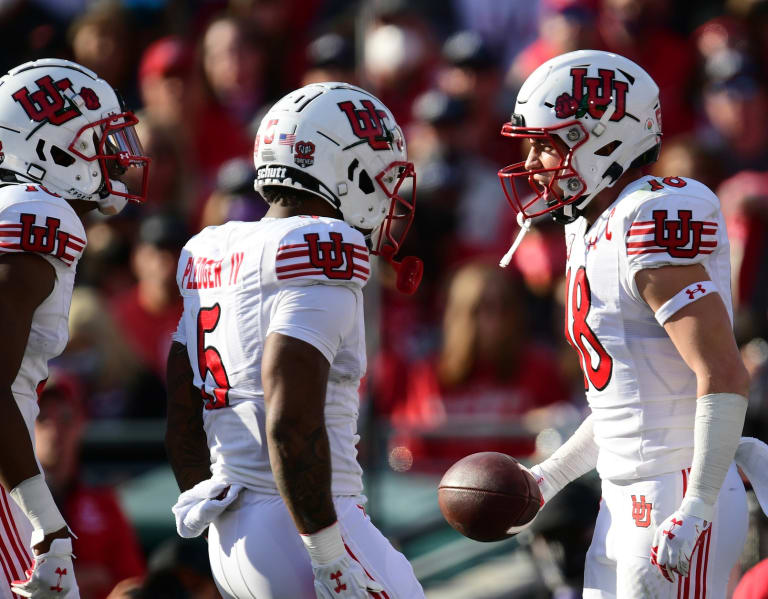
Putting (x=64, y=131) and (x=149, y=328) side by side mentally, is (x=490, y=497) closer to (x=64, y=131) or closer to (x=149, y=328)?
(x=64, y=131)

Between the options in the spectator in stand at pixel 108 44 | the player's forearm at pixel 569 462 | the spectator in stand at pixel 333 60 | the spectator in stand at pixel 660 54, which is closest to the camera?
the player's forearm at pixel 569 462

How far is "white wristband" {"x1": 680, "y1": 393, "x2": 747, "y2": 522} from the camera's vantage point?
3.77 meters

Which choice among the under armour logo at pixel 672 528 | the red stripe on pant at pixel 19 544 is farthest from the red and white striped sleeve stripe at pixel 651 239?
the red stripe on pant at pixel 19 544

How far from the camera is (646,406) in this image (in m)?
4.00

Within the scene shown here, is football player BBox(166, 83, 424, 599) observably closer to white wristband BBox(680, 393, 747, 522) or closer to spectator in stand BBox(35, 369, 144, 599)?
white wristband BBox(680, 393, 747, 522)

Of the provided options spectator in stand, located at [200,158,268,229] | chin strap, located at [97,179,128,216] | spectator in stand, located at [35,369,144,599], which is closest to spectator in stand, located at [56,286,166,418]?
spectator in stand, located at [200,158,268,229]

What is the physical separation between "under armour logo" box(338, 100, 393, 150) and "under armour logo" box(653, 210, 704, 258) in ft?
2.88

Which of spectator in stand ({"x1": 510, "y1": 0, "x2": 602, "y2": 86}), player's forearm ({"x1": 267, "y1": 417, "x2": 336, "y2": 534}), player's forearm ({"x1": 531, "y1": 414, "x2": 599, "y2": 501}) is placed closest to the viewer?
player's forearm ({"x1": 267, "y1": 417, "x2": 336, "y2": 534})

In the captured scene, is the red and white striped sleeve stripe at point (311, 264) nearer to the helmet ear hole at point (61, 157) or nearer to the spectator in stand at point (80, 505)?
the helmet ear hole at point (61, 157)

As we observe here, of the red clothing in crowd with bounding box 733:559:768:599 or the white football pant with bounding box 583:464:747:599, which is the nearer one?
the white football pant with bounding box 583:464:747:599

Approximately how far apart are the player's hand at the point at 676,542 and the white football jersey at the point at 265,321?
0.88 m

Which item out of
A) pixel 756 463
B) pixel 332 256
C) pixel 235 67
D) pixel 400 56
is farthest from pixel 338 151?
pixel 235 67

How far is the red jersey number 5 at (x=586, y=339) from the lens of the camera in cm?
408

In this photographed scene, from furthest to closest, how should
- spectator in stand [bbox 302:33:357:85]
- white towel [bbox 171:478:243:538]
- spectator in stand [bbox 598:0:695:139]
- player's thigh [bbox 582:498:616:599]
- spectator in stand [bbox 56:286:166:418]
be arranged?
spectator in stand [bbox 302:33:357:85], spectator in stand [bbox 598:0:695:139], spectator in stand [bbox 56:286:166:418], player's thigh [bbox 582:498:616:599], white towel [bbox 171:478:243:538]
